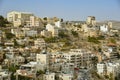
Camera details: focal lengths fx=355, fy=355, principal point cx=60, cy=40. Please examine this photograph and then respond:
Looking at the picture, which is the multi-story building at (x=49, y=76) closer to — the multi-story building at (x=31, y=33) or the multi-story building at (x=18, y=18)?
the multi-story building at (x=31, y=33)

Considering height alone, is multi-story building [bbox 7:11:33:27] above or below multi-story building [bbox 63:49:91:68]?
above

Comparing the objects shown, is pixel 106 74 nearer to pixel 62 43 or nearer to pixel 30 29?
pixel 62 43

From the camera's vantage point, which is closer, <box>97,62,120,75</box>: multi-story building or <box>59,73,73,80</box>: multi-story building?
<box>59,73,73,80</box>: multi-story building

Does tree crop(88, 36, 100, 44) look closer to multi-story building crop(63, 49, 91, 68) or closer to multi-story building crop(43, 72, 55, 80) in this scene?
multi-story building crop(63, 49, 91, 68)

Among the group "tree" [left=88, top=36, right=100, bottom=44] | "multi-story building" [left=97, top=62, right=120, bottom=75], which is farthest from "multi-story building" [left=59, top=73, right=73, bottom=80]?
"tree" [left=88, top=36, right=100, bottom=44]

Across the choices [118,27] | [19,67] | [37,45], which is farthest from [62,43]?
[118,27]

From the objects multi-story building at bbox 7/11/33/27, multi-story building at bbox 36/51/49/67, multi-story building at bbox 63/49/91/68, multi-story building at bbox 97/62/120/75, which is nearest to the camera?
multi-story building at bbox 97/62/120/75

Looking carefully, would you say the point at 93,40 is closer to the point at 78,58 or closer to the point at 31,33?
the point at 31,33

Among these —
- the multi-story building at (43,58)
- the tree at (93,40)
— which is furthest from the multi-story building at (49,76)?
the tree at (93,40)

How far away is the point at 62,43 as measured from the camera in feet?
32.9

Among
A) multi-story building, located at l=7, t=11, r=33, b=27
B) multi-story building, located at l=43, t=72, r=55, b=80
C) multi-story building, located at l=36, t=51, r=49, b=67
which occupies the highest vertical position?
multi-story building, located at l=7, t=11, r=33, b=27

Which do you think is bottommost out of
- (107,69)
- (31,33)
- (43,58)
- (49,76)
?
(107,69)

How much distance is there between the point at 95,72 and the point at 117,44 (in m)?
3.97

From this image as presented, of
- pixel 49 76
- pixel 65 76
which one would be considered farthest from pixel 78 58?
pixel 49 76
